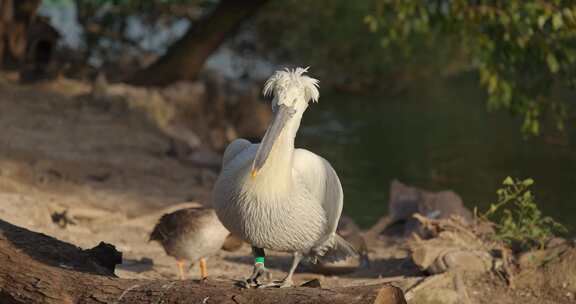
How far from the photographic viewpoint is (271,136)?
15.4 ft

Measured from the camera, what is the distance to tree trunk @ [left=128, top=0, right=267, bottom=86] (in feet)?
45.8

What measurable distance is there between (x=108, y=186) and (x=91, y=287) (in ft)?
18.1

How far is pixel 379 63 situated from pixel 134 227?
1261cm

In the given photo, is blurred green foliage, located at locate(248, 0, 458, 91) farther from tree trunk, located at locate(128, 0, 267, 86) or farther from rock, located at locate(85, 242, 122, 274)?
rock, located at locate(85, 242, 122, 274)

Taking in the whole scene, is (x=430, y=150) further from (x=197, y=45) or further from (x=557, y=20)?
(x=557, y=20)

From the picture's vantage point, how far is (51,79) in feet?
46.5

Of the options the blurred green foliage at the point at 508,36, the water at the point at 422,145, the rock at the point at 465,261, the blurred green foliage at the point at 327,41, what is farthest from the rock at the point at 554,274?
the blurred green foliage at the point at 327,41

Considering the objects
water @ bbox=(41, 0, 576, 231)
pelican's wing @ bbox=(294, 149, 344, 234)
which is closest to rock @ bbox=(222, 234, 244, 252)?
pelican's wing @ bbox=(294, 149, 344, 234)

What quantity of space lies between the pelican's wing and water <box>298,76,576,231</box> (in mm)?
5225

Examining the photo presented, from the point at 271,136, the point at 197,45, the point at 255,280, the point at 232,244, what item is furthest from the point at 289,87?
the point at 197,45

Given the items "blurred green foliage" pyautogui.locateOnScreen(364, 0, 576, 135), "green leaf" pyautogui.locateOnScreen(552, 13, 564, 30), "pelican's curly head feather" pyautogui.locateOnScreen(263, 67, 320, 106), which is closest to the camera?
"pelican's curly head feather" pyautogui.locateOnScreen(263, 67, 320, 106)

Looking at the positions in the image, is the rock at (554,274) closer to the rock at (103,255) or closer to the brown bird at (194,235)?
the brown bird at (194,235)

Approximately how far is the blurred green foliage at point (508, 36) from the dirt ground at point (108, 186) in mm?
2172

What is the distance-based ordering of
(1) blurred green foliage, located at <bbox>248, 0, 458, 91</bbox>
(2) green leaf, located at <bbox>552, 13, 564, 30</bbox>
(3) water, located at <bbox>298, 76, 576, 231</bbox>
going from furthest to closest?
(1) blurred green foliage, located at <bbox>248, 0, 458, 91</bbox> < (3) water, located at <bbox>298, 76, 576, 231</bbox> < (2) green leaf, located at <bbox>552, 13, 564, 30</bbox>
